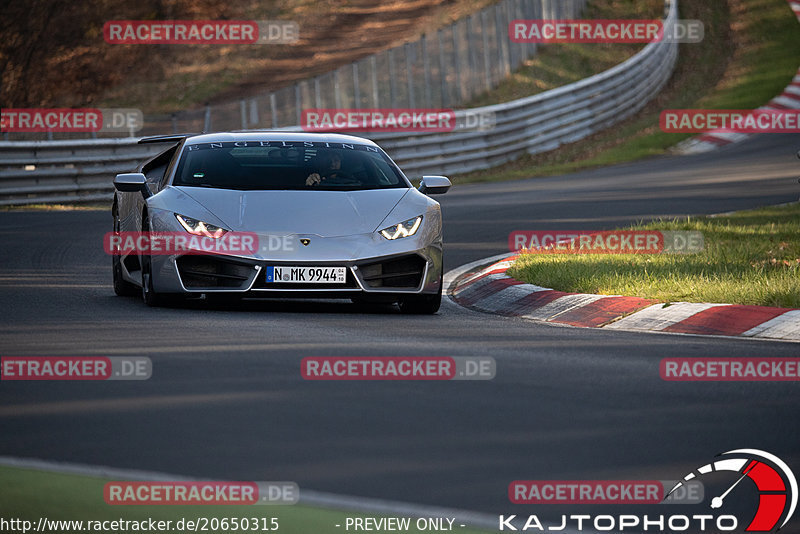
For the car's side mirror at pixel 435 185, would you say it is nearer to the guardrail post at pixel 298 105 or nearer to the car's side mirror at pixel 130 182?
the car's side mirror at pixel 130 182

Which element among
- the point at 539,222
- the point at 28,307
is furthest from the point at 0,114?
the point at 28,307

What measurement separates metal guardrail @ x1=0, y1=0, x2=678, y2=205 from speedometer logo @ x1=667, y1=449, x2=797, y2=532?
1866cm

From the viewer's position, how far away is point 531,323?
10055 millimetres

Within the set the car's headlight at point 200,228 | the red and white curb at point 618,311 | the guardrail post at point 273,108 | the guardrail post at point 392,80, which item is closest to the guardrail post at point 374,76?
the guardrail post at point 392,80

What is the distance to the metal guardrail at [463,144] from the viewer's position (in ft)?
74.8

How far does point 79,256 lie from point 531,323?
6336 millimetres

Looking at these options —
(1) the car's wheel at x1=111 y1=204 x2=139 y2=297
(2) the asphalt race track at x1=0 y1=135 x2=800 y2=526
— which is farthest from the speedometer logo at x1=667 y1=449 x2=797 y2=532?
(1) the car's wheel at x1=111 y1=204 x2=139 y2=297

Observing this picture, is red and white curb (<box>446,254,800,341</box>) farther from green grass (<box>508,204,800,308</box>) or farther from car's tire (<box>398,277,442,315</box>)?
car's tire (<box>398,277,442,315</box>)

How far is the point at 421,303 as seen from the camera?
33.9ft

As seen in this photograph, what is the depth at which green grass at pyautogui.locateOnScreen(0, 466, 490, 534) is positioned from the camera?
14.8 ft

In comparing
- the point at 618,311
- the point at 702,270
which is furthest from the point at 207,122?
the point at 618,311

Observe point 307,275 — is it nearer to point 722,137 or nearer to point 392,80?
point 722,137

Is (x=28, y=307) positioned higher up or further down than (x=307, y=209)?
further down

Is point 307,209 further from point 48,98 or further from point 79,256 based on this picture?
point 48,98
